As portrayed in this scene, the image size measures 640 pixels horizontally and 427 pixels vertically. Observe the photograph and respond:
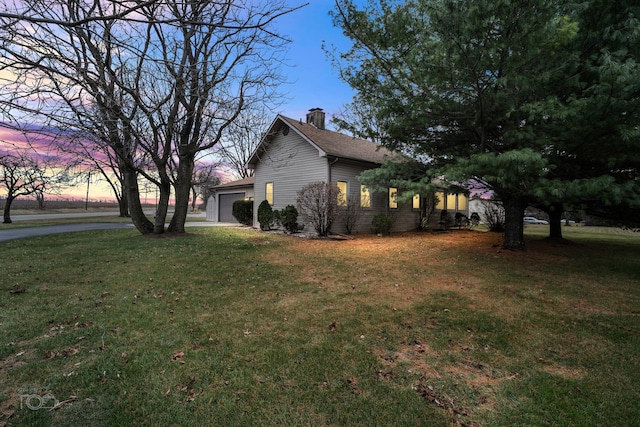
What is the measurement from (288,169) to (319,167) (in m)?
2.39

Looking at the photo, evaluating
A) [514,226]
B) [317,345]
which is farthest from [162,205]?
[514,226]

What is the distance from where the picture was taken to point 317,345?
359 centimetres

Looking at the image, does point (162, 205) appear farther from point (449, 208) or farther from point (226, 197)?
point (449, 208)

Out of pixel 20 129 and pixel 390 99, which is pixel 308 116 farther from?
pixel 20 129

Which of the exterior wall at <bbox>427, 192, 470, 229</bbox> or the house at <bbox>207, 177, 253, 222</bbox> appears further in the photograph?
the house at <bbox>207, 177, 253, 222</bbox>

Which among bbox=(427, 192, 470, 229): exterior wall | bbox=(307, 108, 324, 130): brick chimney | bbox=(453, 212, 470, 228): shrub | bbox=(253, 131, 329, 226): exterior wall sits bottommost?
bbox=(453, 212, 470, 228): shrub

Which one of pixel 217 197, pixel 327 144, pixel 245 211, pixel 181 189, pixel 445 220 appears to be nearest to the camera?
pixel 181 189

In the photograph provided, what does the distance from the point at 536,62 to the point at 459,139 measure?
107 inches

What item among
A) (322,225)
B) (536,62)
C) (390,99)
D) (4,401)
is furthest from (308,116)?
(4,401)

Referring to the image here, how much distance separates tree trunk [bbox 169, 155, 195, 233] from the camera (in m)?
12.8

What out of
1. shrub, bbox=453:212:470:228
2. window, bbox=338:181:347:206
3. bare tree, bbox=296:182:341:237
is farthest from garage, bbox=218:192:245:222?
shrub, bbox=453:212:470:228

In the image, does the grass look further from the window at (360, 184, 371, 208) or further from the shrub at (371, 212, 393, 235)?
the window at (360, 184, 371, 208)

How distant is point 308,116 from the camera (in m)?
17.9

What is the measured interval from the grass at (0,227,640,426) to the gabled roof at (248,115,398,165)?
7666mm
